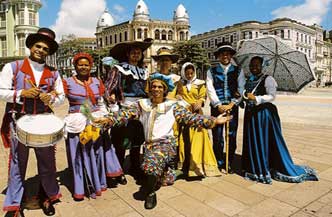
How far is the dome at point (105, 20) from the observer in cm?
8066

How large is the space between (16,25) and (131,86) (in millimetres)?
33553

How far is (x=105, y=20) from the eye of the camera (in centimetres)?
8088

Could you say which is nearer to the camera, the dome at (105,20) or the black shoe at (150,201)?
the black shoe at (150,201)

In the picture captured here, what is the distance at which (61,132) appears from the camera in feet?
9.02

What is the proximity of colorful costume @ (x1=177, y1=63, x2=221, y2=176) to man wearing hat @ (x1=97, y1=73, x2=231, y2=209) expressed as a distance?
65 centimetres

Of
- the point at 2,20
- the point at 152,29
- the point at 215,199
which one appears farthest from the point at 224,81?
the point at 152,29

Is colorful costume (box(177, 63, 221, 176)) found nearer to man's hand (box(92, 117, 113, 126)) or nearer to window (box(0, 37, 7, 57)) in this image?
man's hand (box(92, 117, 113, 126))

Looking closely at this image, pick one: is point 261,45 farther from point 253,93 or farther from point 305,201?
point 305,201

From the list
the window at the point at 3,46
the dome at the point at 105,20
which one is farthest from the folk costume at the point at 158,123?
the dome at the point at 105,20

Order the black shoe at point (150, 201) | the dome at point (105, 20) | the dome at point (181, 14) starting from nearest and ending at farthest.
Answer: the black shoe at point (150, 201), the dome at point (181, 14), the dome at point (105, 20)

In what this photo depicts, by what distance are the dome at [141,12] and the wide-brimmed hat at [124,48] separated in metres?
68.6

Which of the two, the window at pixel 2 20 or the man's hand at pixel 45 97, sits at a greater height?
the window at pixel 2 20

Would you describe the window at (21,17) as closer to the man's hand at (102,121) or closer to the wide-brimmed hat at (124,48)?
the wide-brimmed hat at (124,48)

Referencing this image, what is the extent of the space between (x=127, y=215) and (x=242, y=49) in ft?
10.0
